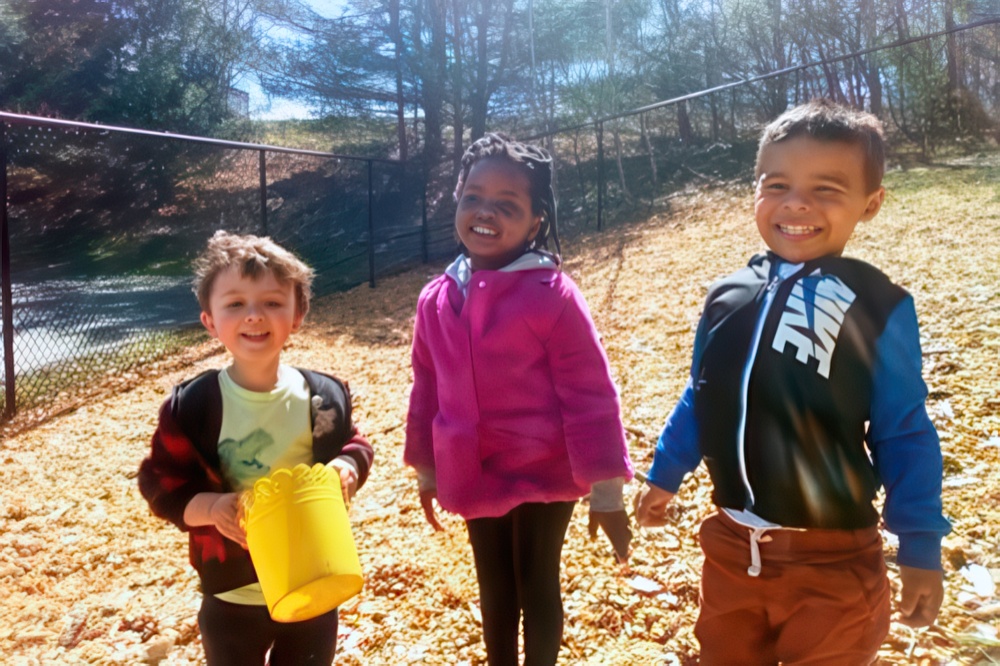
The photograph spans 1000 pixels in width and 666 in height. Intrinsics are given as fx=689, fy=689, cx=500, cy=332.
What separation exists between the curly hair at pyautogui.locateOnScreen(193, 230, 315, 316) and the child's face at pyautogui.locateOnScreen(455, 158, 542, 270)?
0.43 meters

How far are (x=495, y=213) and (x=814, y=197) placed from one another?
753 mm

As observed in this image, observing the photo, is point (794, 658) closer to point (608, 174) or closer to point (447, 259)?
point (447, 259)

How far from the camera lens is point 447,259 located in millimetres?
12078

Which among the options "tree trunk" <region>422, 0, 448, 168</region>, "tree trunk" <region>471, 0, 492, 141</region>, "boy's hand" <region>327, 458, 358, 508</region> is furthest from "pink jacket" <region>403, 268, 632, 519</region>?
"tree trunk" <region>471, 0, 492, 141</region>

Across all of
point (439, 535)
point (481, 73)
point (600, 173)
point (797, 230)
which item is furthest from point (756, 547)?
point (481, 73)

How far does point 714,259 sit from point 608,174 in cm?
764

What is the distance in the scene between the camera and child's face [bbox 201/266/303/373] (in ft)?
5.08

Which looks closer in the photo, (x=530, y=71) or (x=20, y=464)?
(x=20, y=464)

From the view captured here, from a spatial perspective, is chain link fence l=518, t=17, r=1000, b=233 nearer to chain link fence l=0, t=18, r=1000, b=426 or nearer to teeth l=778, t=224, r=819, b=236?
chain link fence l=0, t=18, r=1000, b=426

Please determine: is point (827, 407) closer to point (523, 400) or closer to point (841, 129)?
point (841, 129)

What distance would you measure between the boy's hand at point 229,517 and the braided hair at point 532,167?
0.93m

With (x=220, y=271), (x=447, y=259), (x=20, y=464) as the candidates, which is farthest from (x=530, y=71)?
(x=220, y=271)

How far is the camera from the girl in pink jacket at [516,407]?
5.48 ft

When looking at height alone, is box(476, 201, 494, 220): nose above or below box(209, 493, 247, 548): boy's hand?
above
